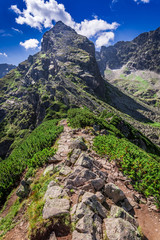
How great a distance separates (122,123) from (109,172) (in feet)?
125

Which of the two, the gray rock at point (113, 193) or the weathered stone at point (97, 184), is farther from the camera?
the weathered stone at point (97, 184)

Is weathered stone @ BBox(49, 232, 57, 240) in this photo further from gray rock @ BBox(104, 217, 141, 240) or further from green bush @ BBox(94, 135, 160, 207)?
green bush @ BBox(94, 135, 160, 207)

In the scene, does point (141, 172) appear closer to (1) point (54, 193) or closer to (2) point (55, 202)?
(1) point (54, 193)

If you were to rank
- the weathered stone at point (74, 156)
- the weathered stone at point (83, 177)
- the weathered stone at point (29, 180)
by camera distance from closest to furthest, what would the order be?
the weathered stone at point (83, 177) → the weathered stone at point (29, 180) → the weathered stone at point (74, 156)

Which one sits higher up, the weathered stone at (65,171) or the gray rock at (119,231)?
the weathered stone at (65,171)

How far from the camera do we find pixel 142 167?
11.5 m

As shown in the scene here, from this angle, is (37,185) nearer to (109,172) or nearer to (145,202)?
(109,172)

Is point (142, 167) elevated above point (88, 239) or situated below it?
below

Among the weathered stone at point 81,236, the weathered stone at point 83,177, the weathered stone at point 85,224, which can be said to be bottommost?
the weathered stone at point 81,236

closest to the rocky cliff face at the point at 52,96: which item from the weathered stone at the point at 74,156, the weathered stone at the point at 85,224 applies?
the weathered stone at the point at 74,156

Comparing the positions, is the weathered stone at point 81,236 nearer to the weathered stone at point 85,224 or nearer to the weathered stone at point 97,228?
the weathered stone at point 85,224

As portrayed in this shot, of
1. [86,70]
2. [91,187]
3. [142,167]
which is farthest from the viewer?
[86,70]

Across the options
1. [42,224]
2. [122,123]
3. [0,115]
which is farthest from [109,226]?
[0,115]

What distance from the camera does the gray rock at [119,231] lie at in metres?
5.48
